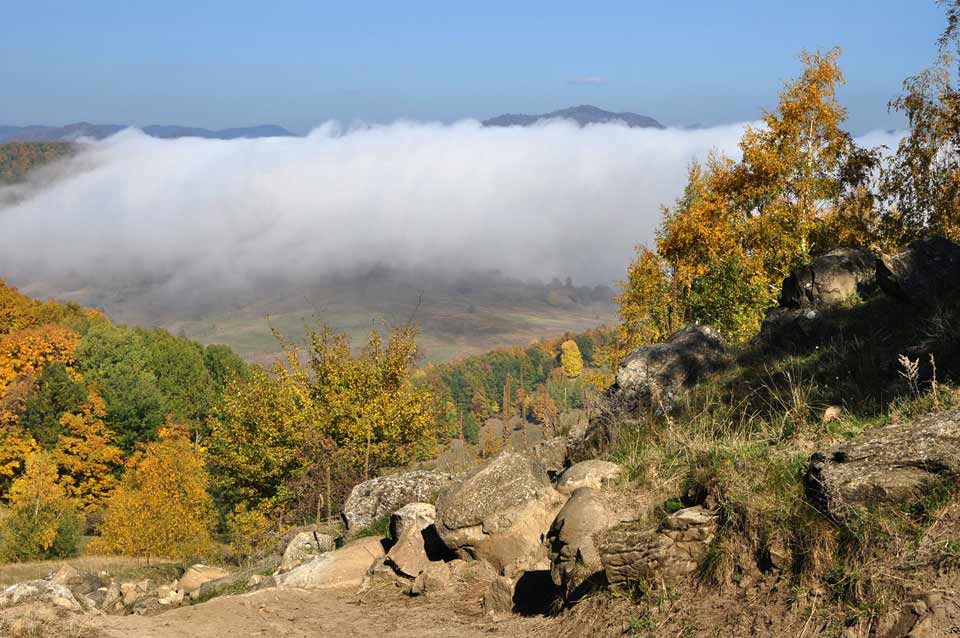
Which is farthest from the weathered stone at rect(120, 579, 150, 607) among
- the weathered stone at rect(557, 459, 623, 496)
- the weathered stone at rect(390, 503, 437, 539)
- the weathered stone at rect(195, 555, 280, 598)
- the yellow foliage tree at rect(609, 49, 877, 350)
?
the yellow foliage tree at rect(609, 49, 877, 350)

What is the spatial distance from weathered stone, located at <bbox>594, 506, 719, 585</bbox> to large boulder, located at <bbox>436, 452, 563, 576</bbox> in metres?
2.22

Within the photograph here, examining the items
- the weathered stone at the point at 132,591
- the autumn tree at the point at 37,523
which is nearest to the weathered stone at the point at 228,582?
the weathered stone at the point at 132,591

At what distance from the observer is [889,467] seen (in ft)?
25.1

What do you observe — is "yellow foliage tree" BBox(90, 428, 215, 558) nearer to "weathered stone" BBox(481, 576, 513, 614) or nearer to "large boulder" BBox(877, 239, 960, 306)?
"weathered stone" BBox(481, 576, 513, 614)

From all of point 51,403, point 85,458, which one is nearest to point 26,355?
point 51,403

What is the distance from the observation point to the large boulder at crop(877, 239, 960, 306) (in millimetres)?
13203

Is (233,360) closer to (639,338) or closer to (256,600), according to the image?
(639,338)

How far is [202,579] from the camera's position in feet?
49.6

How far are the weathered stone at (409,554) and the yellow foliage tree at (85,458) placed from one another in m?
68.2

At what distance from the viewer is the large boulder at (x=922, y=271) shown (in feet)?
43.3

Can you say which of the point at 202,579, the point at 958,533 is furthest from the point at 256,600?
the point at 958,533

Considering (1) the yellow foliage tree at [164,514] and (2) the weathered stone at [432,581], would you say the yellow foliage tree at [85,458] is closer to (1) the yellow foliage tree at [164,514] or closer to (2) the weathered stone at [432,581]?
(1) the yellow foliage tree at [164,514]

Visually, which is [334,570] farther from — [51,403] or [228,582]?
[51,403]

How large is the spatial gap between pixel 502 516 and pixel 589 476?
1331mm
